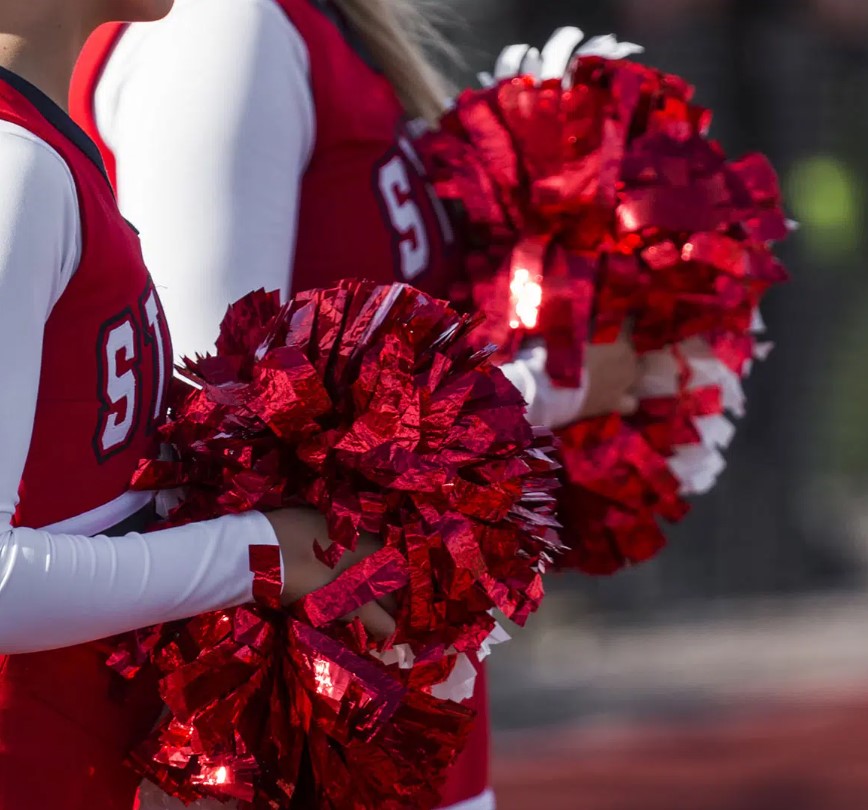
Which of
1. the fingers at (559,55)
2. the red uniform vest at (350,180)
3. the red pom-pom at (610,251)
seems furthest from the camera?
the fingers at (559,55)

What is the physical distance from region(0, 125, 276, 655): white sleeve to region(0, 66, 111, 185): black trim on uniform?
0.06m

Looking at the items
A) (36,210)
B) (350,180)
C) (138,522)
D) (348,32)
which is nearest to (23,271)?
(36,210)

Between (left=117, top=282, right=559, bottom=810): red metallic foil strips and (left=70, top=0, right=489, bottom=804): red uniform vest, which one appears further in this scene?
(left=70, top=0, right=489, bottom=804): red uniform vest

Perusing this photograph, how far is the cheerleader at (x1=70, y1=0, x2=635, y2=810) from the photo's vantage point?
A: 1.35m

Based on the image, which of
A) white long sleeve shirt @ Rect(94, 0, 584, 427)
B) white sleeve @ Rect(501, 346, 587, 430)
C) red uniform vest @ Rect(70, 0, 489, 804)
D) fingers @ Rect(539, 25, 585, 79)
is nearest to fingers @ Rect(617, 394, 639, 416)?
white sleeve @ Rect(501, 346, 587, 430)

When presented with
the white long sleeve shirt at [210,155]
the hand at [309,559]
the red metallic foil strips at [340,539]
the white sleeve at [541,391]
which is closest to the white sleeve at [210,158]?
the white long sleeve shirt at [210,155]

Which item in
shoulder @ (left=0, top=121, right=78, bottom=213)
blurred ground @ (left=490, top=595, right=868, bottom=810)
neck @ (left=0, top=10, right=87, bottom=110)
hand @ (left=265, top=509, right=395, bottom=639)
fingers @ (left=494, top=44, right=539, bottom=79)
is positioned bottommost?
blurred ground @ (left=490, top=595, right=868, bottom=810)

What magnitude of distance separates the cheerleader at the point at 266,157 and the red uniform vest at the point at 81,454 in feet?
0.47

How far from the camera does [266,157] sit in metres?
1.38

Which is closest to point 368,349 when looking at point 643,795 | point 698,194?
point 698,194

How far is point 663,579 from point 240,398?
5.59 m

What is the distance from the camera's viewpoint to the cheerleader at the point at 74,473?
1.04m

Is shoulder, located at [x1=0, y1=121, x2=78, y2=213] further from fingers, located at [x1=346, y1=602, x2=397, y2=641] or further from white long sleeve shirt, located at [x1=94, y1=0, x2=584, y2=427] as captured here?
fingers, located at [x1=346, y1=602, x2=397, y2=641]

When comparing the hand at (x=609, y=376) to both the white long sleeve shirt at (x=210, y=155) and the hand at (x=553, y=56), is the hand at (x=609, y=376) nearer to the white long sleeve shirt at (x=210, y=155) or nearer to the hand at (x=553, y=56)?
the hand at (x=553, y=56)
